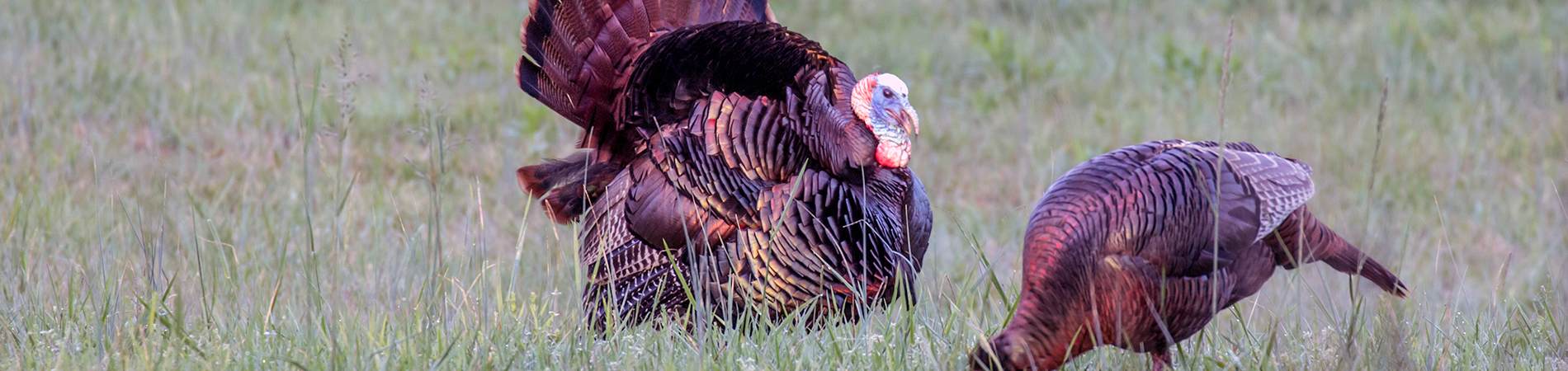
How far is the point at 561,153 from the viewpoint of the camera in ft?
21.7

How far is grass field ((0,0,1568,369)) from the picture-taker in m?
3.06

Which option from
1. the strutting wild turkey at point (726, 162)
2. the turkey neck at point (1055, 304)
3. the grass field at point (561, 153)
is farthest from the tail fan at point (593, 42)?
the turkey neck at point (1055, 304)

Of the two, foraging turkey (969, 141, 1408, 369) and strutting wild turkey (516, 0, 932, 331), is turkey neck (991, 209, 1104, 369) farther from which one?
strutting wild turkey (516, 0, 932, 331)

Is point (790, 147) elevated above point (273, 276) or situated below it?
above

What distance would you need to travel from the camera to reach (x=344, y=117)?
111 inches

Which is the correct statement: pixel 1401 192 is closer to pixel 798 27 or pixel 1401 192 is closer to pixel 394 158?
pixel 798 27

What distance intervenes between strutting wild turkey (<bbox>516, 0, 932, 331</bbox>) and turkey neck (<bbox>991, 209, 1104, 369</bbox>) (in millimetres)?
771

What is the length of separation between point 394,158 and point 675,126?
265 cm

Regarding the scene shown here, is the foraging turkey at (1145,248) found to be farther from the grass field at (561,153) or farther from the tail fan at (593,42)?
the tail fan at (593,42)

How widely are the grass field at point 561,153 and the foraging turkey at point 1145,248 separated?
151 mm

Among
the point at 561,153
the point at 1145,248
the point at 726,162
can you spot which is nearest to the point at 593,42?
the point at 726,162

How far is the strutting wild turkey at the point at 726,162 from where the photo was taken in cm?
375

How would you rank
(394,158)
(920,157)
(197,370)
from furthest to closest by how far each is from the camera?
(920,157), (394,158), (197,370)

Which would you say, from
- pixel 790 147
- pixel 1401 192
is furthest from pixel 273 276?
pixel 1401 192
